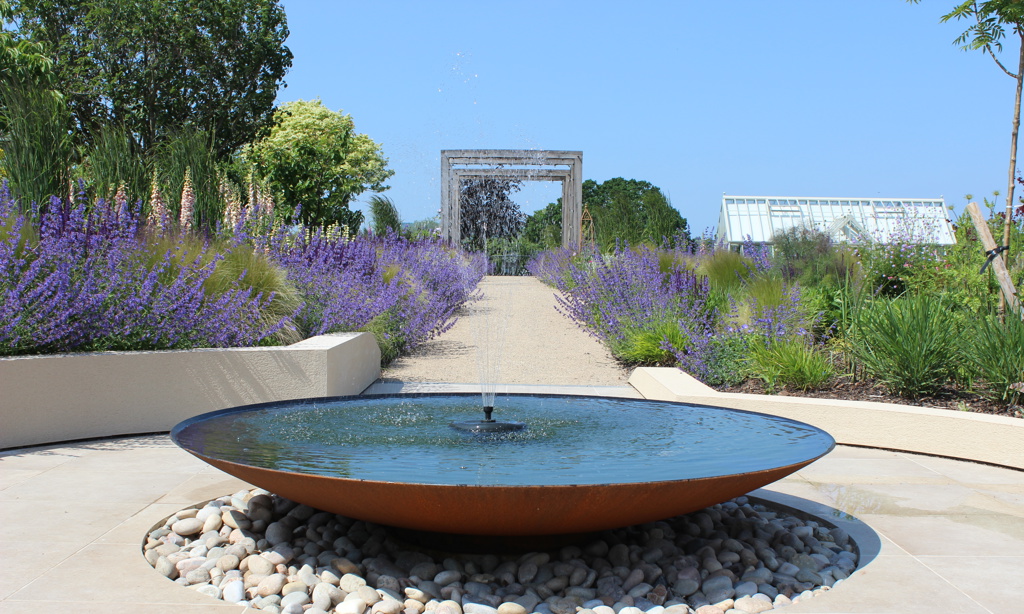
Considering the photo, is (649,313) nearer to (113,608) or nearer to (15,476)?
(15,476)

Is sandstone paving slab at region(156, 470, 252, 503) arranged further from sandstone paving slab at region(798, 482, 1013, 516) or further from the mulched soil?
the mulched soil

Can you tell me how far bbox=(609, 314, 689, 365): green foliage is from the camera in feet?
25.5

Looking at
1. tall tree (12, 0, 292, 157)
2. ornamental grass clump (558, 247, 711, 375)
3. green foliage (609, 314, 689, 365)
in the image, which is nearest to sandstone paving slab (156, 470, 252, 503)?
ornamental grass clump (558, 247, 711, 375)

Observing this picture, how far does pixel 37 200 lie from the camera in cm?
612

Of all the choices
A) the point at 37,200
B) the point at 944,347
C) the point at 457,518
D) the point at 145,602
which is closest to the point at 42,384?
the point at 37,200

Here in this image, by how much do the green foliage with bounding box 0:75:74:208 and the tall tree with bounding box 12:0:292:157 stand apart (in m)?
23.0

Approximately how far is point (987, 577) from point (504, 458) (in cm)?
181

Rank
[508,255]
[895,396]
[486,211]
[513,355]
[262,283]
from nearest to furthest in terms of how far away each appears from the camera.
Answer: [895,396]
[262,283]
[513,355]
[508,255]
[486,211]

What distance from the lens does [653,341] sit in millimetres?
7957

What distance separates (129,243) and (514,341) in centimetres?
520

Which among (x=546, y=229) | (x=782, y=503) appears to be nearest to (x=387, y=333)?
(x=782, y=503)

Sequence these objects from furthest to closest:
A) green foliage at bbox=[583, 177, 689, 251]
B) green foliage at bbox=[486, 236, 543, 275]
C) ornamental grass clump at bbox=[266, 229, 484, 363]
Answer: green foliage at bbox=[486, 236, 543, 275], green foliage at bbox=[583, 177, 689, 251], ornamental grass clump at bbox=[266, 229, 484, 363]

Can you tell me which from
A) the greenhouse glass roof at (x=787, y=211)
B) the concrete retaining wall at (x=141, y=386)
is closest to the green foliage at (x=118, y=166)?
the concrete retaining wall at (x=141, y=386)

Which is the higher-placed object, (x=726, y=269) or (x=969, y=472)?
(x=726, y=269)
